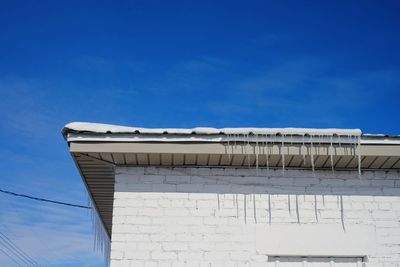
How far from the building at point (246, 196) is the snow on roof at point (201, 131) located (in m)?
0.01

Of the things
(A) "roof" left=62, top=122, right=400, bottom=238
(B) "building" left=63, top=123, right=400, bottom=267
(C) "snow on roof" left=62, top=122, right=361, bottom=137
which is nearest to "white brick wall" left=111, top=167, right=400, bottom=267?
(B) "building" left=63, top=123, right=400, bottom=267

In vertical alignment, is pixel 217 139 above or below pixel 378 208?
above

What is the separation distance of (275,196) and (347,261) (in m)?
1.32

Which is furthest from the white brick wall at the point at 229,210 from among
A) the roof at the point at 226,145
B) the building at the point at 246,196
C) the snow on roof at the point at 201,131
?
the snow on roof at the point at 201,131

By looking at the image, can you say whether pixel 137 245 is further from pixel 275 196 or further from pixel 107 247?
pixel 107 247

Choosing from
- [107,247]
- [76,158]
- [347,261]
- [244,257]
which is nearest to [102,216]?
[107,247]

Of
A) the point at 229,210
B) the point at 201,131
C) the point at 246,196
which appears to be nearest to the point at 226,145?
the point at 201,131

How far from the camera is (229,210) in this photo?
7105 millimetres

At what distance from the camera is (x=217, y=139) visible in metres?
6.99

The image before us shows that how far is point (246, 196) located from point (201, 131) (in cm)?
113

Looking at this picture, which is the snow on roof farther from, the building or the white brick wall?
the white brick wall

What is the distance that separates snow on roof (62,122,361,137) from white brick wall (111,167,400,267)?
0.61 meters

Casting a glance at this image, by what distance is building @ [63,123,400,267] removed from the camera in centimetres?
693

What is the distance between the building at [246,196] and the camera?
6934 mm
